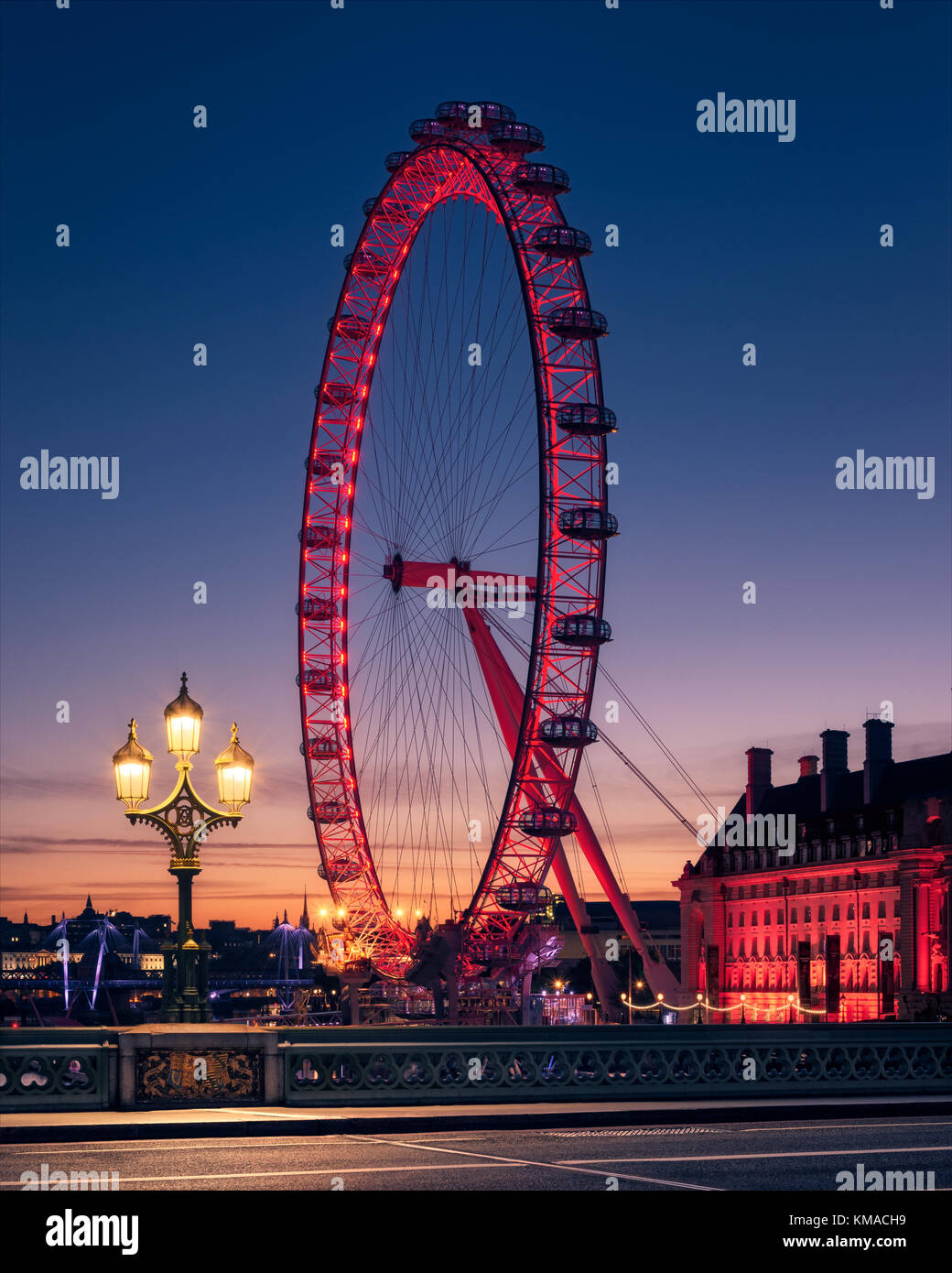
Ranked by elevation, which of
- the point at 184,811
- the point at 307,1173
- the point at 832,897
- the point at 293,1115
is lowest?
the point at 832,897

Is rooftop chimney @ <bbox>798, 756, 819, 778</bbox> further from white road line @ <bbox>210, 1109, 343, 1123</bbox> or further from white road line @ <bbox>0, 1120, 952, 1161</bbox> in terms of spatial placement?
white road line @ <bbox>210, 1109, 343, 1123</bbox>

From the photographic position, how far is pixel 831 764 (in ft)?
468

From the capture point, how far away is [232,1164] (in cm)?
2209

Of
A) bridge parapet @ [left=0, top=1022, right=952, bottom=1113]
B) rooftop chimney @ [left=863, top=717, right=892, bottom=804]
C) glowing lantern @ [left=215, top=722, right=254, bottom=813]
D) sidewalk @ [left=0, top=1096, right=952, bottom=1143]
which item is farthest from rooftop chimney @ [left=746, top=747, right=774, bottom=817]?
glowing lantern @ [left=215, top=722, right=254, bottom=813]

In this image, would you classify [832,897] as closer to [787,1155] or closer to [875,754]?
[875,754]

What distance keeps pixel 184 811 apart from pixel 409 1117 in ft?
19.2

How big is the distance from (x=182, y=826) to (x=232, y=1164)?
6.56 meters

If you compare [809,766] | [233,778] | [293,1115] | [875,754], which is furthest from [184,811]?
[809,766]

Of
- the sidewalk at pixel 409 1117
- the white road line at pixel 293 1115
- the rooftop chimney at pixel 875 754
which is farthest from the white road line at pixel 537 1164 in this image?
the rooftop chimney at pixel 875 754

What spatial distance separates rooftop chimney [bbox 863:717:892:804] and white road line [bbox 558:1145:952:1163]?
369 ft
